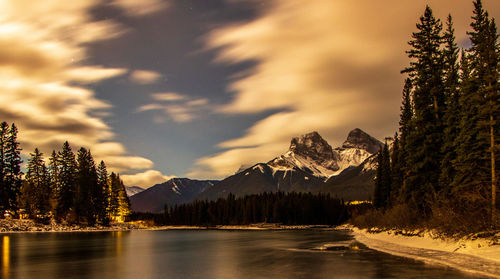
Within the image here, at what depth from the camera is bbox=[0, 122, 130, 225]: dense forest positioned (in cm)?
9769

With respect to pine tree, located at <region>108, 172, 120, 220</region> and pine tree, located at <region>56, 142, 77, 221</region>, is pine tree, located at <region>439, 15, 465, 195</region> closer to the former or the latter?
pine tree, located at <region>56, 142, 77, 221</region>

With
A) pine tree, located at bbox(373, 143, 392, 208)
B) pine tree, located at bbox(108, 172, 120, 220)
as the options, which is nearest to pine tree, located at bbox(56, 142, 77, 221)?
pine tree, located at bbox(108, 172, 120, 220)

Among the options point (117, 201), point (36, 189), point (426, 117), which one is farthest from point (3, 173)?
point (426, 117)

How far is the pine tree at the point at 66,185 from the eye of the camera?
10738 centimetres

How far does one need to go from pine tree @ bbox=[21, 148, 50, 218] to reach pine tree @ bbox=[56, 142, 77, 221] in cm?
349

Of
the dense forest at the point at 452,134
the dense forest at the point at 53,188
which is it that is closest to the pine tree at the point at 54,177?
the dense forest at the point at 53,188

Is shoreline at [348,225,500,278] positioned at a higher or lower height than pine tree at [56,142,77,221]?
lower

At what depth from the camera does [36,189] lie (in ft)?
338

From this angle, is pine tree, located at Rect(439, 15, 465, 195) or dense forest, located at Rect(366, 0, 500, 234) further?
pine tree, located at Rect(439, 15, 465, 195)

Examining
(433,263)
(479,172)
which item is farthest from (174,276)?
(479,172)

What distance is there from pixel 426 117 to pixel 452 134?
544 centimetres

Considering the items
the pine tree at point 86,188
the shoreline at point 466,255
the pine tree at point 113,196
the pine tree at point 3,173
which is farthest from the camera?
the pine tree at point 113,196

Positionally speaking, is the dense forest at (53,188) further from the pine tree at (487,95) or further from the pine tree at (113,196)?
the pine tree at (487,95)

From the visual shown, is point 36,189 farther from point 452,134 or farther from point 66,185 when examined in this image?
point 452,134
